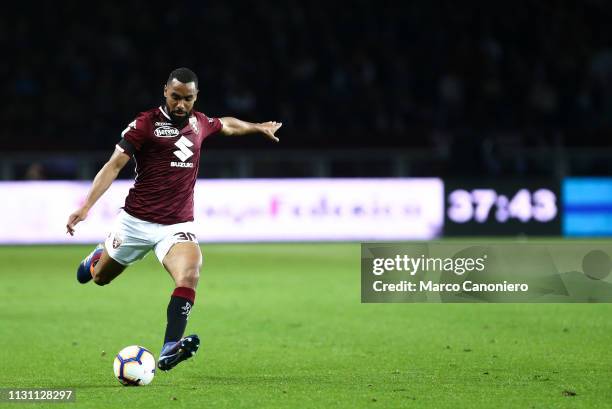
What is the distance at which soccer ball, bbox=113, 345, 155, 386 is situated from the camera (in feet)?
24.2

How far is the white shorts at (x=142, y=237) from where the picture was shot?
809 centimetres

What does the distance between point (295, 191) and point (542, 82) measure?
7095 millimetres

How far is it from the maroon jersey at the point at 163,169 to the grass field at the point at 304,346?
3.83 ft

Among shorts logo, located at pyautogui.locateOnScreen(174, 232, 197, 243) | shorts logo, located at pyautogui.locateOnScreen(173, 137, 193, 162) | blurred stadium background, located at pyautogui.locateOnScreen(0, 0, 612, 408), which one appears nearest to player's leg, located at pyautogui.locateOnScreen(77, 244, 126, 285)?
shorts logo, located at pyautogui.locateOnScreen(174, 232, 197, 243)

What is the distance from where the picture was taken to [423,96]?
89.4 ft

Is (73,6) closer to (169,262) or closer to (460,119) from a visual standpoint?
(460,119)

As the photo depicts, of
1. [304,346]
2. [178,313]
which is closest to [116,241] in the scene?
[178,313]

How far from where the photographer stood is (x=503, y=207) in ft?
80.5

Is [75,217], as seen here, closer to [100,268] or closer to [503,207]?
[100,268]

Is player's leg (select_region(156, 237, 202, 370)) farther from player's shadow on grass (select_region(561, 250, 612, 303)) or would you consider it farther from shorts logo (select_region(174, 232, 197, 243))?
player's shadow on grass (select_region(561, 250, 612, 303))

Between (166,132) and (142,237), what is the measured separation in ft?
2.54

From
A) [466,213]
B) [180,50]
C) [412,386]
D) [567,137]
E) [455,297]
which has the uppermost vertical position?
[180,50]

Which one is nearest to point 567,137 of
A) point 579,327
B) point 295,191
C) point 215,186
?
point 295,191

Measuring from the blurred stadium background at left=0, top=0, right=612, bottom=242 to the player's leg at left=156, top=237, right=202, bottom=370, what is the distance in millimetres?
15523
